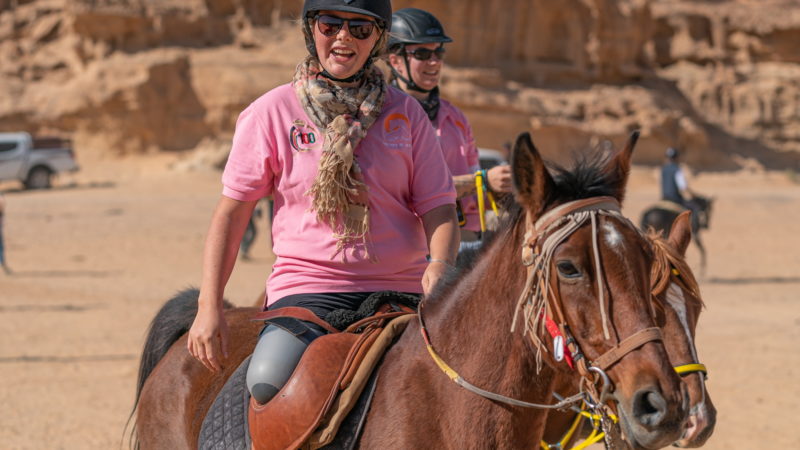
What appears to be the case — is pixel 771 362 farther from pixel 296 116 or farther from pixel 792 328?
pixel 296 116

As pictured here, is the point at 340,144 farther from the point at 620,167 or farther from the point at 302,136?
the point at 620,167

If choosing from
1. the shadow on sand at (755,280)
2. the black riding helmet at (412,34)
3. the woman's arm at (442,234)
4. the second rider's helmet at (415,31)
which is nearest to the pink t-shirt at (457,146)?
A: the black riding helmet at (412,34)

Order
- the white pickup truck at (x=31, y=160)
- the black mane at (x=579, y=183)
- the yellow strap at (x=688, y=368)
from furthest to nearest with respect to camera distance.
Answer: the white pickup truck at (x=31, y=160)
the yellow strap at (x=688, y=368)
the black mane at (x=579, y=183)

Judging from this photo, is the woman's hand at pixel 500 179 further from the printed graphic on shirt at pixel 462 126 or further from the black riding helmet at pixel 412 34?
the black riding helmet at pixel 412 34

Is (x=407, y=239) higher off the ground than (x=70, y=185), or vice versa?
(x=407, y=239)

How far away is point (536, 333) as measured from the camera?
9.02 feet

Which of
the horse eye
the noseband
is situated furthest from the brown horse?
the horse eye

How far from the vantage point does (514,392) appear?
112 inches

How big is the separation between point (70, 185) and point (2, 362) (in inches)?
1015

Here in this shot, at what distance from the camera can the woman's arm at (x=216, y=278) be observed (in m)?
3.27

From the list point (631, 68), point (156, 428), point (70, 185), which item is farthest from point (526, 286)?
point (631, 68)

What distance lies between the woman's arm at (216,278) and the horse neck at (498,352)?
0.78 m

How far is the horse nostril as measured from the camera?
94.3 inches

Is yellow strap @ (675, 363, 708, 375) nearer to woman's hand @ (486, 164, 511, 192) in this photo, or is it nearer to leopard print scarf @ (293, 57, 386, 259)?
woman's hand @ (486, 164, 511, 192)
